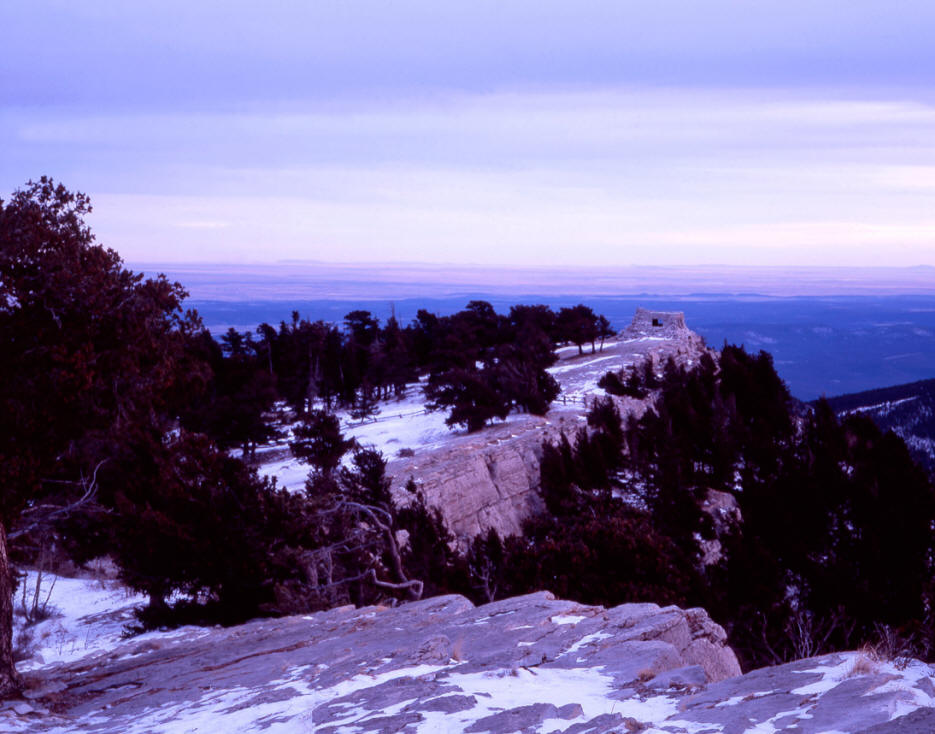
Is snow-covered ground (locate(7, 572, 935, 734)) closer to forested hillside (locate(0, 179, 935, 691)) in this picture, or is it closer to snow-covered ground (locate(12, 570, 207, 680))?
forested hillside (locate(0, 179, 935, 691))

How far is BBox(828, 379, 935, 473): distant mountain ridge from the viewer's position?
134ft

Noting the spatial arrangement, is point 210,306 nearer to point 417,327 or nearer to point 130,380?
point 417,327

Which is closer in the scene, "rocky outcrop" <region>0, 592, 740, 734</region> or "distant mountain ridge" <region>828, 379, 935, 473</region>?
"rocky outcrop" <region>0, 592, 740, 734</region>

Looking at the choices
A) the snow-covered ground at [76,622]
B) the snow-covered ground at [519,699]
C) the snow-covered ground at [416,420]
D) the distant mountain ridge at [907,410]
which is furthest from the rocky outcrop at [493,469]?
the distant mountain ridge at [907,410]

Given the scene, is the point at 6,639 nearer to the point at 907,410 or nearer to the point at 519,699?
the point at 519,699

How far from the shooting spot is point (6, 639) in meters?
6.36

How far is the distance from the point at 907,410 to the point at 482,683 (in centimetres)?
4999

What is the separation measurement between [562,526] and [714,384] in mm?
18928

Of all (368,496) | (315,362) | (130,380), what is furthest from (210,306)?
(130,380)

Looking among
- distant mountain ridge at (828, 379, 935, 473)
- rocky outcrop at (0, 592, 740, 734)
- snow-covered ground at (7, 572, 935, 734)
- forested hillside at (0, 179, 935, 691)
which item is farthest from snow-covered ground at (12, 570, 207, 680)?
distant mountain ridge at (828, 379, 935, 473)

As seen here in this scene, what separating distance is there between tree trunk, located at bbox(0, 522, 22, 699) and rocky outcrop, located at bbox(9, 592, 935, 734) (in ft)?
0.55

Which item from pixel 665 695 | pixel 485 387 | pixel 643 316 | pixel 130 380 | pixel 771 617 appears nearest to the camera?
pixel 665 695

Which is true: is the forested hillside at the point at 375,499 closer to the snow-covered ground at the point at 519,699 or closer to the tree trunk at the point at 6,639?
the tree trunk at the point at 6,639

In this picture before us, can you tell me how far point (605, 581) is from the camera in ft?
41.9
